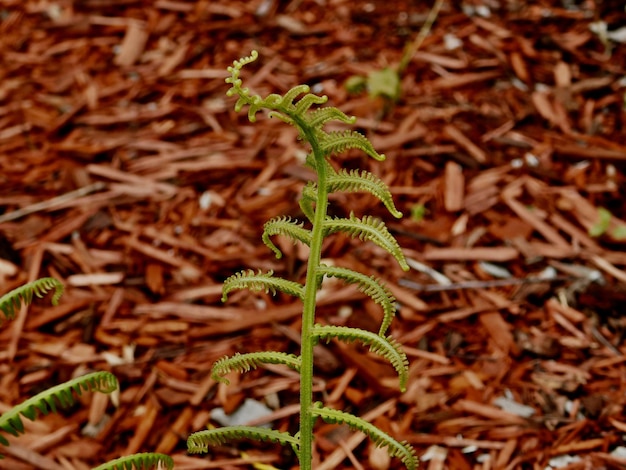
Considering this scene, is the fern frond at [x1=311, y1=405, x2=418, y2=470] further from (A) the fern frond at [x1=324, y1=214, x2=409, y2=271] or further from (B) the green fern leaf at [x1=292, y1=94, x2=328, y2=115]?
(B) the green fern leaf at [x1=292, y1=94, x2=328, y2=115]

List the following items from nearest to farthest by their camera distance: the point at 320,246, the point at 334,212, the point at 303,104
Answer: the point at 303,104
the point at 320,246
the point at 334,212

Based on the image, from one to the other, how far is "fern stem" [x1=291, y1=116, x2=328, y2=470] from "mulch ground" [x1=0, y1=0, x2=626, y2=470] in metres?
0.53

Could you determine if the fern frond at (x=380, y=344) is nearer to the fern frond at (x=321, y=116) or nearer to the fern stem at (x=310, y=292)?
the fern stem at (x=310, y=292)

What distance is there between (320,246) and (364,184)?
148 millimetres

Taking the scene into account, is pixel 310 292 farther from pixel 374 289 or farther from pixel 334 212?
pixel 334 212

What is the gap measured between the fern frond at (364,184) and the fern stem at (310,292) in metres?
0.02

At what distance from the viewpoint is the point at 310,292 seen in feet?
3.88

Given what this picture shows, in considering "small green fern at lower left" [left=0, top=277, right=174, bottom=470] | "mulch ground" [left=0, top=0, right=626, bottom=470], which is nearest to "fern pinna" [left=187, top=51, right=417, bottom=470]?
"small green fern at lower left" [left=0, top=277, right=174, bottom=470]

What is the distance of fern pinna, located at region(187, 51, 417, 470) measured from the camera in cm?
105

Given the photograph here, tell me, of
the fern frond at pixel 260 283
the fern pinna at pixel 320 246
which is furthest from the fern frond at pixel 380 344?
the fern frond at pixel 260 283

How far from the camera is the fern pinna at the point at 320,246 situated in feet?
3.45

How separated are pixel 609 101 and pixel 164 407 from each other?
2.26 meters

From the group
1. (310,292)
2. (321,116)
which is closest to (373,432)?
(310,292)

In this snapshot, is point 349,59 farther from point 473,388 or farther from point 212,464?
point 212,464
